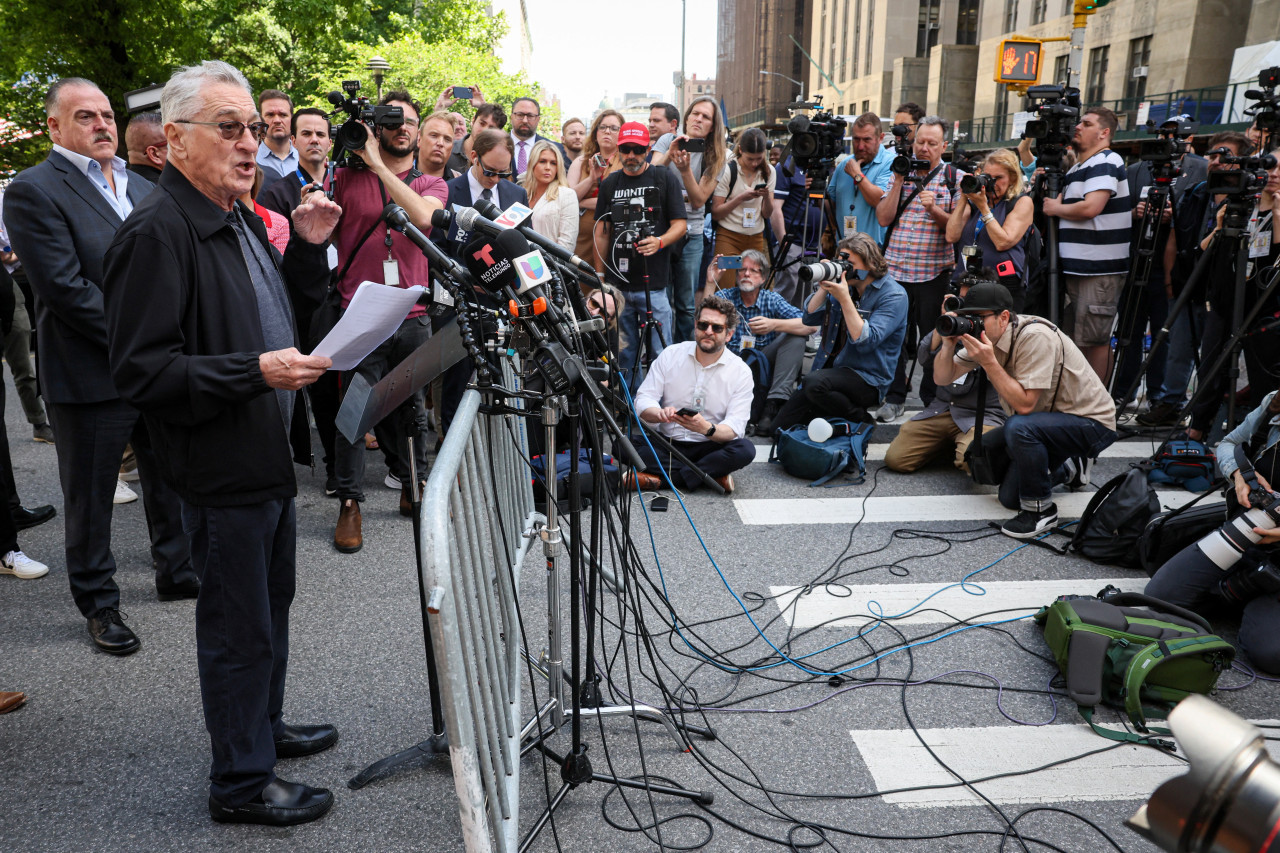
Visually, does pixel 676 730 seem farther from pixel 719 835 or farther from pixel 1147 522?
pixel 1147 522

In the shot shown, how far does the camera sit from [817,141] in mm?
6871

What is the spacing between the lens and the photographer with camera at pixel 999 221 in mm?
6504

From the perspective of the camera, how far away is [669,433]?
5777mm

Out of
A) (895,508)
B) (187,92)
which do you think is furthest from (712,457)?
(187,92)

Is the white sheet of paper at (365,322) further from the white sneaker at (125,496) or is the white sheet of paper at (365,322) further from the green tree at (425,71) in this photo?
the green tree at (425,71)

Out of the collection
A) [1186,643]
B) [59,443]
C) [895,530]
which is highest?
[59,443]

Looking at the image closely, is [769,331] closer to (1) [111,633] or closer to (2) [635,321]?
(2) [635,321]

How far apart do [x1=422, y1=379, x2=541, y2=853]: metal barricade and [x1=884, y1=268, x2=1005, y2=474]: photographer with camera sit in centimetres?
371

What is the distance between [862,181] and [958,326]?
3208mm

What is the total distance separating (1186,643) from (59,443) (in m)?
4.56

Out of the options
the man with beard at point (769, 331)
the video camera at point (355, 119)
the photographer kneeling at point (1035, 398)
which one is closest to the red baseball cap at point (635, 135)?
the man with beard at point (769, 331)

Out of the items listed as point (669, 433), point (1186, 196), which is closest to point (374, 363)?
point (669, 433)

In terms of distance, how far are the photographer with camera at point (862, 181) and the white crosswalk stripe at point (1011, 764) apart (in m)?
5.25

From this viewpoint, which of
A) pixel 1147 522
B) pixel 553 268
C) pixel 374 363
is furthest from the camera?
pixel 374 363
